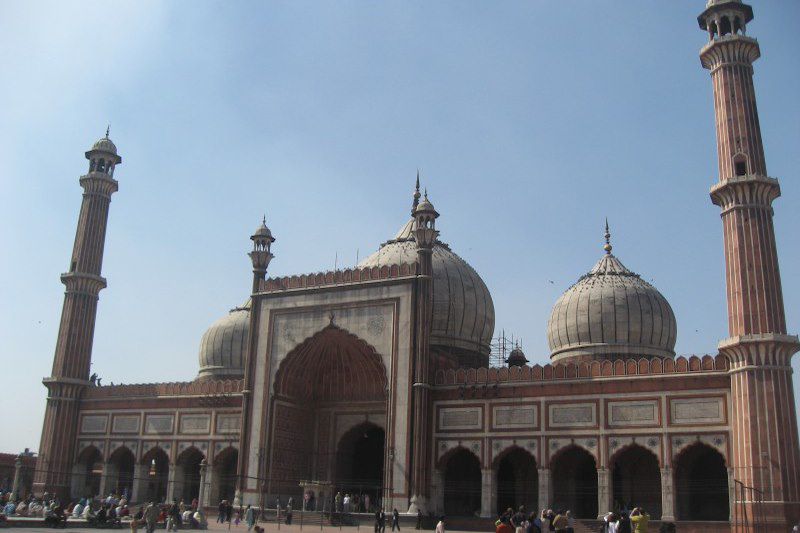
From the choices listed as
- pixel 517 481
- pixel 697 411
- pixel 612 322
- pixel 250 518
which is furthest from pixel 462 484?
pixel 697 411

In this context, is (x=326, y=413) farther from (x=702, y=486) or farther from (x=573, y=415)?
(x=702, y=486)

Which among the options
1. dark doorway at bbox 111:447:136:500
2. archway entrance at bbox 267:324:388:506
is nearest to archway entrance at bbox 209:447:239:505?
archway entrance at bbox 267:324:388:506

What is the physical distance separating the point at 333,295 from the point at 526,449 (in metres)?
7.48

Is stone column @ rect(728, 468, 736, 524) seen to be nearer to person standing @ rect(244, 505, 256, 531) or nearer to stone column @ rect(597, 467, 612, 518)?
stone column @ rect(597, 467, 612, 518)

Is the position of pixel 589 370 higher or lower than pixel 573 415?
higher

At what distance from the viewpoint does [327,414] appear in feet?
88.4

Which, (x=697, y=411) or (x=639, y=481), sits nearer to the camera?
(x=697, y=411)

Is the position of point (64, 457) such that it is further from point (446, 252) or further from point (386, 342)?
point (446, 252)

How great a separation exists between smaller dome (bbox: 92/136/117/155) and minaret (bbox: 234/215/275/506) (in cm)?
886

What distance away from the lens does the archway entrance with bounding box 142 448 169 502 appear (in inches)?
1130

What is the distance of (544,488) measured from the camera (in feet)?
70.7

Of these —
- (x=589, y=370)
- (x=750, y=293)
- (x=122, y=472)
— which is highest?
(x=750, y=293)

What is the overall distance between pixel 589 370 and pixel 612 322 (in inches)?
210

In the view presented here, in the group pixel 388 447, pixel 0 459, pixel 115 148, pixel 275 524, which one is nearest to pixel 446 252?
pixel 388 447
